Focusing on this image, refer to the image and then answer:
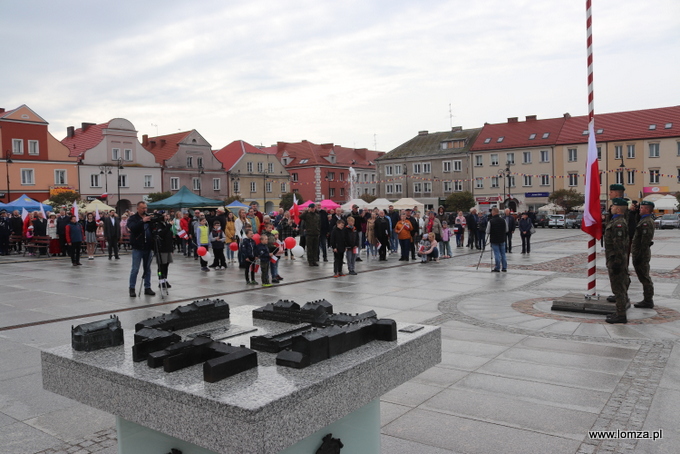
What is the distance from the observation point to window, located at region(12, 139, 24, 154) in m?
49.6

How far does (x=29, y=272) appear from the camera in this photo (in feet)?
58.6

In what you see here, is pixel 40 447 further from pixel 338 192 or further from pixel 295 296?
pixel 338 192

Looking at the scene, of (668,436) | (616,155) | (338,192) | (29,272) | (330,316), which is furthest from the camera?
(338,192)

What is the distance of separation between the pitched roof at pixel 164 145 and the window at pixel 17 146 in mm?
15333

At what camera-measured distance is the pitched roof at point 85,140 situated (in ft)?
187

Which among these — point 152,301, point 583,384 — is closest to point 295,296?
point 152,301

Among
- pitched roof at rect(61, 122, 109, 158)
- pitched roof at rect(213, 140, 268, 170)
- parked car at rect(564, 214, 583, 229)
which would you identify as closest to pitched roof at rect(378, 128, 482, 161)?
pitched roof at rect(213, 140, 268, 170)

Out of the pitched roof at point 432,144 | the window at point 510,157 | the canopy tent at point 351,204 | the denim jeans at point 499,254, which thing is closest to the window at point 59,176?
the canopy tent at point 351,204

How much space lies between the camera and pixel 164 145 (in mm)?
66688

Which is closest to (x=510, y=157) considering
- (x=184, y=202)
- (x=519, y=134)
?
(x=519, y=134)

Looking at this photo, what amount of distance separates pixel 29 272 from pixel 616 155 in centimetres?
6078

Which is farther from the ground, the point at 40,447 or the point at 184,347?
the point at 184,347

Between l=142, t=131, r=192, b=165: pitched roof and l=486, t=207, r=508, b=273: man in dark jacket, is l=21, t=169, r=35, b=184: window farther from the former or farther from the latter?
l=486, t=207, r=508, b=273: man in dark jacket

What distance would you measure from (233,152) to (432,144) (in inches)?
1071
